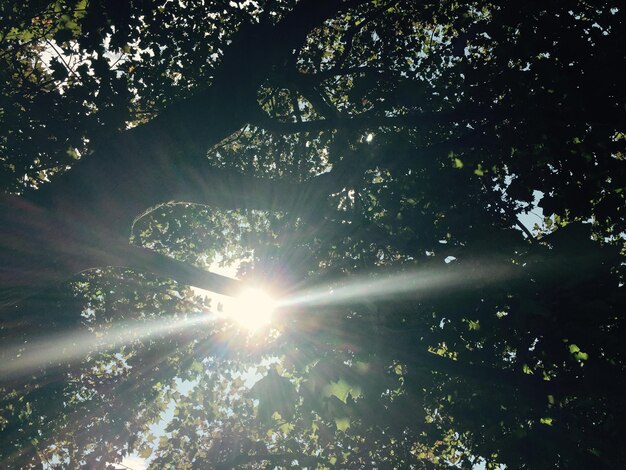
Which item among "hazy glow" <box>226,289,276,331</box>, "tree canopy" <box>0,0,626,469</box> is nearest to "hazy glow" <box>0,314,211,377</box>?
"tree canopy" <box>0,0,626,469</box>

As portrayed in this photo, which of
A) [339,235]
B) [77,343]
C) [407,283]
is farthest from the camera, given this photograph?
[77,343]

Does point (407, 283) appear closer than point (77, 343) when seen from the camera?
Yes

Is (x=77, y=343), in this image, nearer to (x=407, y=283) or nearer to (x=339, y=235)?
(x=339, y=235)

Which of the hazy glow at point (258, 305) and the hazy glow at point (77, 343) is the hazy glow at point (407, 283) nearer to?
the hazy glow at point (258, 305)

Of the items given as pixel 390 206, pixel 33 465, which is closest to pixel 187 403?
pixel 33 465

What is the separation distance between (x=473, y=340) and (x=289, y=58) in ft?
26.1

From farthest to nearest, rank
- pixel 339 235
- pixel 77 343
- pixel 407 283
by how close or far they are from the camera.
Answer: pixel 77 343
pixel 339 235
pixel 407 283

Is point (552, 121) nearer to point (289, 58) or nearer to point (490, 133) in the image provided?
point (490, 133)

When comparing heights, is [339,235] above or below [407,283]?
above

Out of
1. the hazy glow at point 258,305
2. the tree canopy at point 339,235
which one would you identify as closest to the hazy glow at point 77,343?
the tree canopy at point 339,235

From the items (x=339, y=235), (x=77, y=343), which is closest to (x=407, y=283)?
(x=339, y=235)

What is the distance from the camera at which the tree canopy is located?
4.73 m

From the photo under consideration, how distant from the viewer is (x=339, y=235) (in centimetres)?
634

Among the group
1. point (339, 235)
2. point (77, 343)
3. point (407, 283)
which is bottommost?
point (407, 283)
